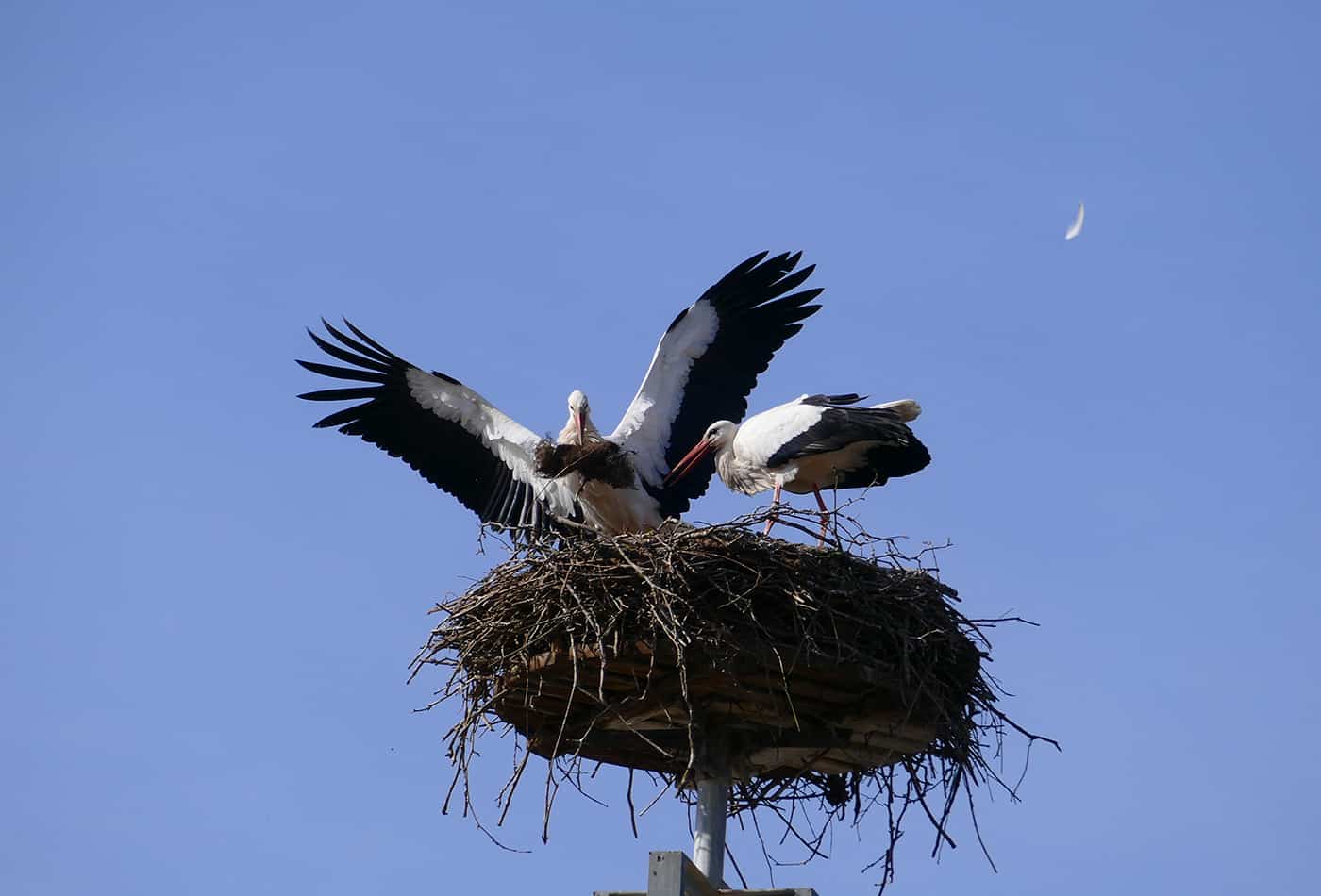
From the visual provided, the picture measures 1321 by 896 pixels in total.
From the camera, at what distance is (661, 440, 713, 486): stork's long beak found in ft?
34.8

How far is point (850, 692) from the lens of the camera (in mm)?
7582

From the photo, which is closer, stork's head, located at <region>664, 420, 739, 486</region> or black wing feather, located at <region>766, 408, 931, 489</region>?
black wing feather, located at <region>766, 408, 931, 489</region>

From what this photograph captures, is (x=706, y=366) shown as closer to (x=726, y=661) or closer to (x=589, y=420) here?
A: (x=589, y=420)

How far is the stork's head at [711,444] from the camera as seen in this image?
10508mm

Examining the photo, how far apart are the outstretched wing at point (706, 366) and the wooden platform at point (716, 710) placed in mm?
3094

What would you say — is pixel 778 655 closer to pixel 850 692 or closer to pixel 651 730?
pixel 850 692

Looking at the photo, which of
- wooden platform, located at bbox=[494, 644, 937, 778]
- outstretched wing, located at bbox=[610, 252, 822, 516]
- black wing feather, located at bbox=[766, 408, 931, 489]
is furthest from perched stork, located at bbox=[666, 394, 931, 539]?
wooden platform, located at bbox=[494, 644, 937, 778]

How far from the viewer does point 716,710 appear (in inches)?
302

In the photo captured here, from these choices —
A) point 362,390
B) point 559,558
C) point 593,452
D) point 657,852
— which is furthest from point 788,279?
point 657,852

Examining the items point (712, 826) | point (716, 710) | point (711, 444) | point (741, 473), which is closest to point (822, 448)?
point (741, 473)

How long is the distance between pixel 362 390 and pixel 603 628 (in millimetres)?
4284

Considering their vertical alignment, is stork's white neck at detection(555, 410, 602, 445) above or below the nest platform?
above

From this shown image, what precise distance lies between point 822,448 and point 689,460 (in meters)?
1.32

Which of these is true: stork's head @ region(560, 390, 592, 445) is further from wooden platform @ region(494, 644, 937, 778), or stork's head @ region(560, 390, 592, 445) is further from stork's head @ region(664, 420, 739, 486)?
wooden platform @ region(494, 644, 937, 778)
